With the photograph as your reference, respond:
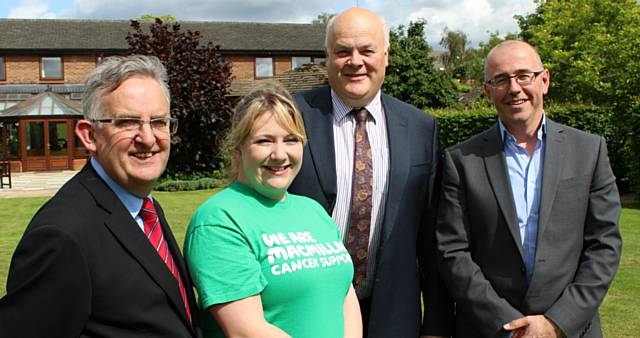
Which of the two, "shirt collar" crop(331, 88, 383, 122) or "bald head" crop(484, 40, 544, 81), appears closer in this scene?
"bald head" crop(484, 40, 544, 81)

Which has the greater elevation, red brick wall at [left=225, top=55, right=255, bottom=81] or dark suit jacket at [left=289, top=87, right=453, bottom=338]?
red brick wall at [left=225, top=55, right=255, bottom=81]

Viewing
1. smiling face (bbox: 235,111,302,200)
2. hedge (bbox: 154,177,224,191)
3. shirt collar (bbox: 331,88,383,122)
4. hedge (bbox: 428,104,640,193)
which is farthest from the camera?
hedge (bbox: 154,177,224,191)

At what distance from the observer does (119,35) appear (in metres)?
38.6

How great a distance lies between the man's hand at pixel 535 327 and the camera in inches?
120

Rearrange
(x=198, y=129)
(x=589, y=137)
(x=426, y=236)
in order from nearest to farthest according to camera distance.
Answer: (x=589, y=137) → (x=426, y=236) → (x=198, y=129)

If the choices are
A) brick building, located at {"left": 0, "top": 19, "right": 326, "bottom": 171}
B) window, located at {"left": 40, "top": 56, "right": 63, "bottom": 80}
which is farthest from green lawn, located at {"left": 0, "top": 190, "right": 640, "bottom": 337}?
window, located at {"left": 40, "top": 56, "right": 63, "bottom": 80}

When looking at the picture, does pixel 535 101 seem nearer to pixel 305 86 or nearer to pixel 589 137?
pixel 589 137

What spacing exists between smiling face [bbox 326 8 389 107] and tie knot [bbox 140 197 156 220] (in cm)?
133

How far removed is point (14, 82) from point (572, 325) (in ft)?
125

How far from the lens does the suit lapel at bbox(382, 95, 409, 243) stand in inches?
132

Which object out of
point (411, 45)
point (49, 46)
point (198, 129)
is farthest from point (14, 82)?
point (411, 45)

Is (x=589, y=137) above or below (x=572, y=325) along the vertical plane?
above

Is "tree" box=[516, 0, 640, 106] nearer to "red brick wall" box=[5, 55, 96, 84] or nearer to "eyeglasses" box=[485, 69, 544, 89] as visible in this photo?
"eyeglasses" box=[485, 69, 544, 89]

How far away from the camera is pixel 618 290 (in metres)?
7.42
